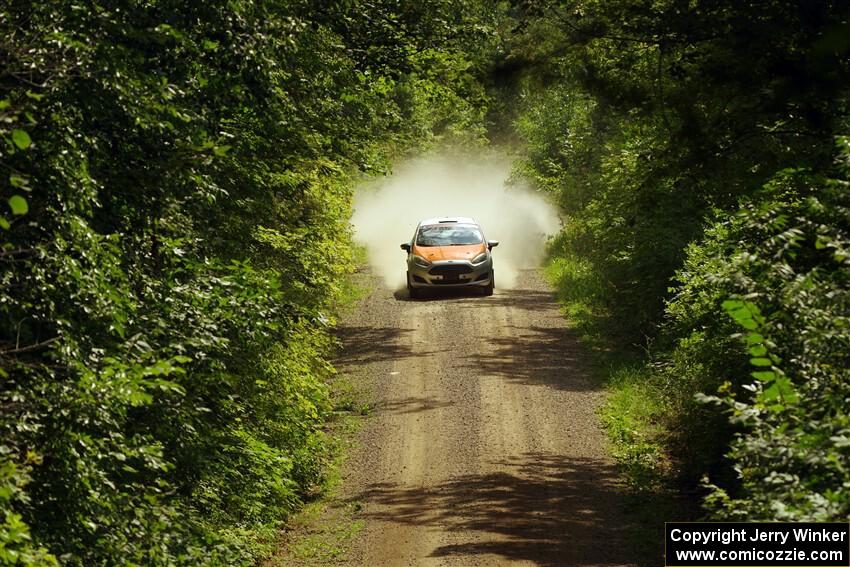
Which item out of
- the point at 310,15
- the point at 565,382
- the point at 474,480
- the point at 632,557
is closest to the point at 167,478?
the point at 632,557

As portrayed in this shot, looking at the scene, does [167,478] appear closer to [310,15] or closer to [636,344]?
[310,15]

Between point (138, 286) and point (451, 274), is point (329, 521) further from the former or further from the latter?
point (451, 274)

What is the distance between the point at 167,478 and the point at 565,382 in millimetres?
12851

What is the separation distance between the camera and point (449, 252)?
29.3 m

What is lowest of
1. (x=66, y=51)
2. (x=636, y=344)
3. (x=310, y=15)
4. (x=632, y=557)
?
(x=632, y=557)

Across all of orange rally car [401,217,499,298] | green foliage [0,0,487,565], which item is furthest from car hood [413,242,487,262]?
green foliage [0,0,487,565]

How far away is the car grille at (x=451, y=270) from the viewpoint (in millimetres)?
29125

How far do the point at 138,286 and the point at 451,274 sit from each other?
20821 mm

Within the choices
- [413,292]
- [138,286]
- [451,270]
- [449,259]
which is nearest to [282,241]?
[138,286]

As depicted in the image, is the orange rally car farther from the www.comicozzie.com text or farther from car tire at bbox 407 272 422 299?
the www.comicozzie.com text

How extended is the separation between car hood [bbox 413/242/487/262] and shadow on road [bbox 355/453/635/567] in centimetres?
1241

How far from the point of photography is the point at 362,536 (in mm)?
13859

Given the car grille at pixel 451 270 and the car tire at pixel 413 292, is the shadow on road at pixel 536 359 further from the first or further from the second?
the car tire at pixel 413 292

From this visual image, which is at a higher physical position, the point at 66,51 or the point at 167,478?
the point at 66,51
